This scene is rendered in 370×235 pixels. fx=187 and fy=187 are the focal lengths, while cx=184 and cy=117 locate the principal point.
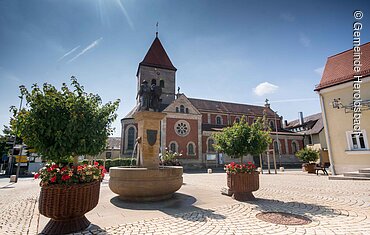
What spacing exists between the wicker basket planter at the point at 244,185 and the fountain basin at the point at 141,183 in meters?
2.26

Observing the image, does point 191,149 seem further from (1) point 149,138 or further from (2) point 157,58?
(1) point 149,138

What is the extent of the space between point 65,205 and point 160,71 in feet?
116

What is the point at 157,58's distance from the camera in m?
38.2

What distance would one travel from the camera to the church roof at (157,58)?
120 ft

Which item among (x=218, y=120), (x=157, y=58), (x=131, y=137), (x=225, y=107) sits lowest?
(x=131, y=137)

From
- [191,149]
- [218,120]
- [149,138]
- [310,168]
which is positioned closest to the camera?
[149,138]

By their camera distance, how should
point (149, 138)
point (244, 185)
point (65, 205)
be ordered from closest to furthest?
point (65, 205), point (244, 185), point (149, 138)

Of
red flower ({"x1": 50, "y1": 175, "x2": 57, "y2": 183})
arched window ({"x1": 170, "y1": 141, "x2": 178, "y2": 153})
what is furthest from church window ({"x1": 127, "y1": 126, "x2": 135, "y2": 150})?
red flower ({"x1": 50, "y1": 175, "x2": 57, "y2": 183})

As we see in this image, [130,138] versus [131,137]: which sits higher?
[131,137]

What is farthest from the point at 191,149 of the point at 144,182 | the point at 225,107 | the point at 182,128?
the point at 144,182

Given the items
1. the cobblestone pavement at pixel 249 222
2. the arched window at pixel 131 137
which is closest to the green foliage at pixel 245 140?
the cobblestone pavement at pixel 249 222

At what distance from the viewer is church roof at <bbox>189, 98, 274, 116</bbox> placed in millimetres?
37856

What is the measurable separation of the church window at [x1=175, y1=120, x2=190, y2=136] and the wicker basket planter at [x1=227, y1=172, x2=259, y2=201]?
23023 millimetres

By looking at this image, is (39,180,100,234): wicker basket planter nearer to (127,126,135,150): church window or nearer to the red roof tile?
the red roof tile
